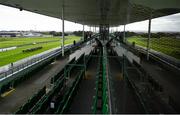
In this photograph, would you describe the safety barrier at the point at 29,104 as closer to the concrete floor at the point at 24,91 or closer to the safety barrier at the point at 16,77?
the concrete floor at the point at 24,91

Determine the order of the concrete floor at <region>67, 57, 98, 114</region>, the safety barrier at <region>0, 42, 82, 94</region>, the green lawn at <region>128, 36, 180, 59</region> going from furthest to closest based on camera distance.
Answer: the green lawn at <region>128, 36, 180, 59</region>
the safety barrier at <region>0, 42, 82, 94</region>
the concrete floor at <region>67, 57, 98, 114</region>

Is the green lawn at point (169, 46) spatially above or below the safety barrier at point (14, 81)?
above

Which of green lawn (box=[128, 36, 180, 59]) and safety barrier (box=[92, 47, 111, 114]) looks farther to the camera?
green lawn (box=[128, 36, 180, 59])

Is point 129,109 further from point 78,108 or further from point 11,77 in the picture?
point 11,77

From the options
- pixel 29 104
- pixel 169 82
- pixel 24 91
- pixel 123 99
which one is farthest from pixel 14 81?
pixel 169 82

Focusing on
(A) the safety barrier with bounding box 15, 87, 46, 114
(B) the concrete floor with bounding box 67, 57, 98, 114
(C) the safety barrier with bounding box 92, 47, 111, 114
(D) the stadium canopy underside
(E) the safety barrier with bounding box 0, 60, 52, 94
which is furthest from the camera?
(D) the stadium canopy underside

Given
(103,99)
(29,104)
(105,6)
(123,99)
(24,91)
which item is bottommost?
(123,99)

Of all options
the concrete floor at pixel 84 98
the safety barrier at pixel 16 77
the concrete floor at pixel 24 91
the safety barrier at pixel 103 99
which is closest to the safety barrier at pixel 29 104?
the concrete floor at pixel 24 91

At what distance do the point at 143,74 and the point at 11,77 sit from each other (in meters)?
9.54

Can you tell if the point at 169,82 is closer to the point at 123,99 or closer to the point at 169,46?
the point at 123,99

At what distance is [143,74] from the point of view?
14219 mm

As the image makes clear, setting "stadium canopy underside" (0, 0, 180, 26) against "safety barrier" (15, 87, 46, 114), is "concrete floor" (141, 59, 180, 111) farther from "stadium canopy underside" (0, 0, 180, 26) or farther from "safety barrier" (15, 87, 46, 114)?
"safety barrier" (15, 87, 46, 114)

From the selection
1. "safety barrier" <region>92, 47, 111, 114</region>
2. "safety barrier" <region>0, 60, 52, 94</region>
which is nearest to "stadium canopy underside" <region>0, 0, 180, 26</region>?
"safety barrier" <region>92, 47, 111, 114</region>

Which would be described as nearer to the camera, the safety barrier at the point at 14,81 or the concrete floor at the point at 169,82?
the safety barrier at the point at 14,81
